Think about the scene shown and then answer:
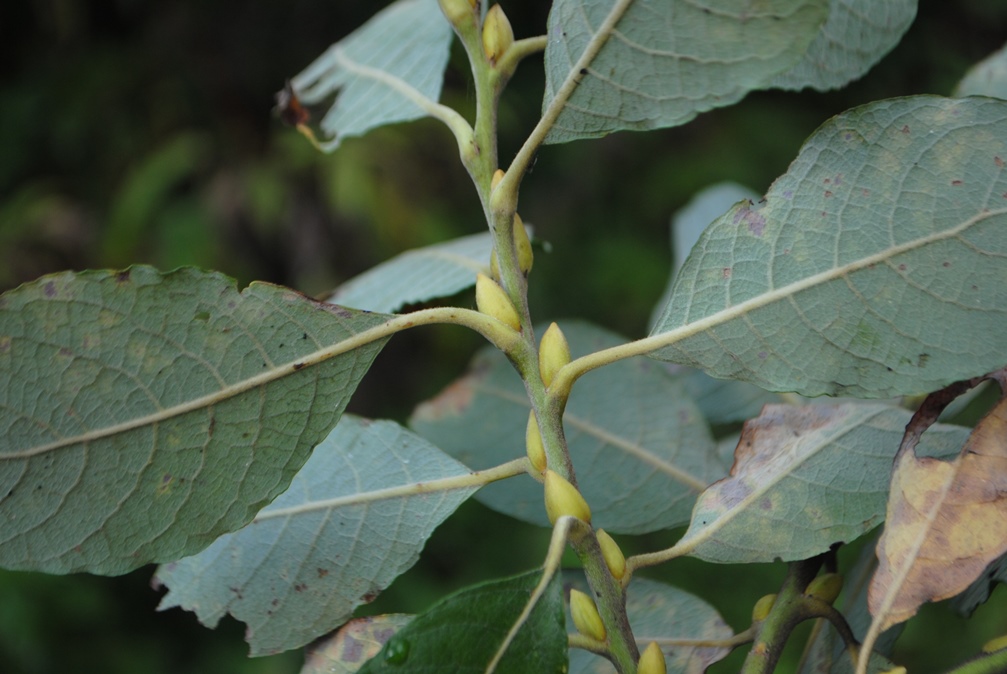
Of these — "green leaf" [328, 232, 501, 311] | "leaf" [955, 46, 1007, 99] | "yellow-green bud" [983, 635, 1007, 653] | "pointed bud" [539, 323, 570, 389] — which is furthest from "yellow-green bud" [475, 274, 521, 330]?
"leaf" [955, 46, 1007, 99]

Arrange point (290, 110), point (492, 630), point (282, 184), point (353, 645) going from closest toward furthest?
point (492, 630) → point (353, 645) → point (290, 110) → point (282, 184)

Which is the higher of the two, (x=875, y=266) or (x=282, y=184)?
(x=875, y=266)

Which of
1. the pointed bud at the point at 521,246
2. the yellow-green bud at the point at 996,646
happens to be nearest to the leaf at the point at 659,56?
the pointed bud at the point at 521,246

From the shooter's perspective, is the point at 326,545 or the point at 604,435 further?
the point at 604,435

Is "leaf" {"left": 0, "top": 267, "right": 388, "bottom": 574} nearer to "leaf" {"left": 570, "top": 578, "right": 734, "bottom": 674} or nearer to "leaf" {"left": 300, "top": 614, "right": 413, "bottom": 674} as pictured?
"leaf" {"left": 300, "top": 614, "right": 413, "bottom": 674}

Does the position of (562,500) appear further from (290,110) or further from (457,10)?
(290,110)

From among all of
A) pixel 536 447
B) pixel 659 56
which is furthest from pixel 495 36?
pixel 536 447
